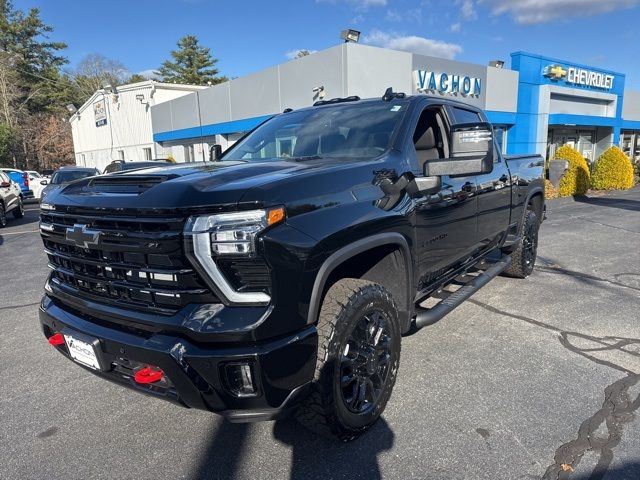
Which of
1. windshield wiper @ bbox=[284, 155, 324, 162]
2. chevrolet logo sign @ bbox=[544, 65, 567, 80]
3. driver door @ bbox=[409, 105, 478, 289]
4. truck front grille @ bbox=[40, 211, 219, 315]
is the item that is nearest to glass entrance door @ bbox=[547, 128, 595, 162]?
chevrolet logo sign @ bbox=[544, 65, 567, 80]

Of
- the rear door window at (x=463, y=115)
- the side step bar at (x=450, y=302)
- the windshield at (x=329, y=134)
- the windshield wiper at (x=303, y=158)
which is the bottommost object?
the side step bar at (x=450, y=302)

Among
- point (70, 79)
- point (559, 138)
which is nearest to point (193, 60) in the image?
point (70, 79)

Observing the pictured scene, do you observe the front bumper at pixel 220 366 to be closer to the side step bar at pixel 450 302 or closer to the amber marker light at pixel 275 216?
the amber marker light at pixel 275 216

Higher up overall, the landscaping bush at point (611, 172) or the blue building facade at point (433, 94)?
the blue building facade at point (433, 94)

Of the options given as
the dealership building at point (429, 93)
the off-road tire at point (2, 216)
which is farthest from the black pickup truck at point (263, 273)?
the off-road tire at point (2, 216)

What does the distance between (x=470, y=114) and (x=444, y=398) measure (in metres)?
2.83

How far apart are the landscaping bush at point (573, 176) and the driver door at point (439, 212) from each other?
42.2ft

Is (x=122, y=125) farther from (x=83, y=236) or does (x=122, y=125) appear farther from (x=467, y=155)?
(x=467, y=155)

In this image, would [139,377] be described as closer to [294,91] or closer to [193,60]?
[294,91]

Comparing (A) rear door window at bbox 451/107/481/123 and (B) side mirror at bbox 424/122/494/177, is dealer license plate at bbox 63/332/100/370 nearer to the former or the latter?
(B) side mirror at bbox 424/122/494/177

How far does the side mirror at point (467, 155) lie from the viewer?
108 inches

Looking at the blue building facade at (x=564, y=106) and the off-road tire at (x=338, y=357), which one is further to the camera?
the blue building facade at (x=564, y=106)

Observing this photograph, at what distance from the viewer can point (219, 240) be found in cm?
200

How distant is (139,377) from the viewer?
2182 mm
